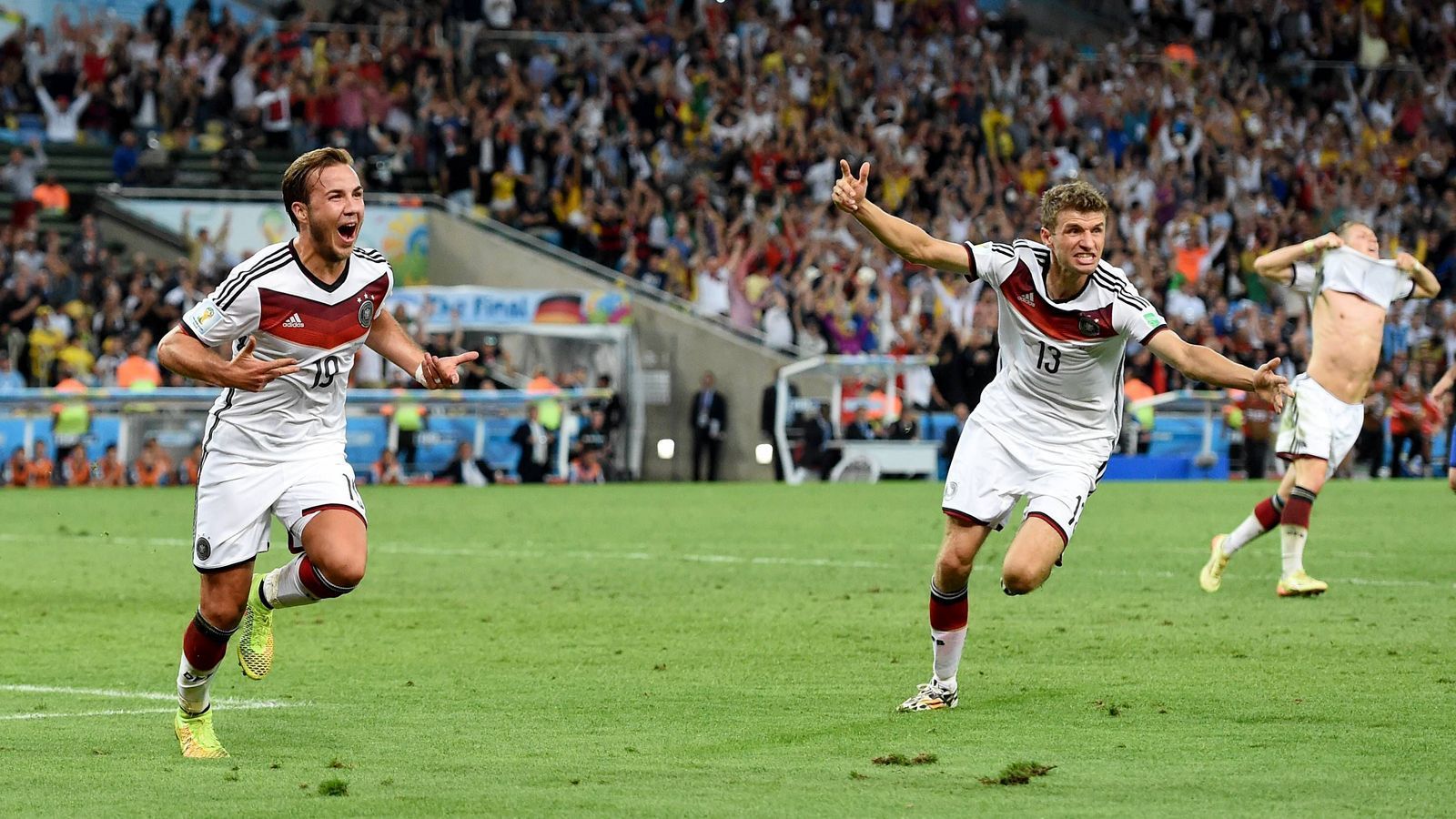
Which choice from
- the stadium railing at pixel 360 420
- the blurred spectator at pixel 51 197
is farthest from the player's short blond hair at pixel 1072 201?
the blurred spectator at pixel 51 197

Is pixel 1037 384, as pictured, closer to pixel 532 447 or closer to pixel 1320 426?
pixel 1320 426

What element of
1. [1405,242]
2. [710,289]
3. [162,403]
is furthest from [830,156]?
[162,403]

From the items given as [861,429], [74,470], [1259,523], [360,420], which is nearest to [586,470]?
[360,420]

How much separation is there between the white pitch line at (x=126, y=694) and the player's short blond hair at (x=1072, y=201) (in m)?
3.86

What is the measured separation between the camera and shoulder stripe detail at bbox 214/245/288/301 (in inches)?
296

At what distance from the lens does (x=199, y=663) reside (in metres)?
7.53

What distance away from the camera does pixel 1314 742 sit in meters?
7.50

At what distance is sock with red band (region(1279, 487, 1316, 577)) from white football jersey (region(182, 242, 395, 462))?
304 inches

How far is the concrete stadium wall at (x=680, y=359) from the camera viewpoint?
3127 cm

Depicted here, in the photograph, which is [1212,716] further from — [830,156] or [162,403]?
Answer: [830,156]

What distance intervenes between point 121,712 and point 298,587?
1.30 m

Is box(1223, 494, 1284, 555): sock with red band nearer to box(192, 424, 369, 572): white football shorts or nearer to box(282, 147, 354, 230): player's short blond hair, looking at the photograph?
box(192, 424, 369, 572): white football shorts

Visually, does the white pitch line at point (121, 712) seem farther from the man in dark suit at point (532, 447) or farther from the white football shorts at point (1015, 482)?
the man in dark suit at point (532, 447)

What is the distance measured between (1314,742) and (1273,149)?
105ft
